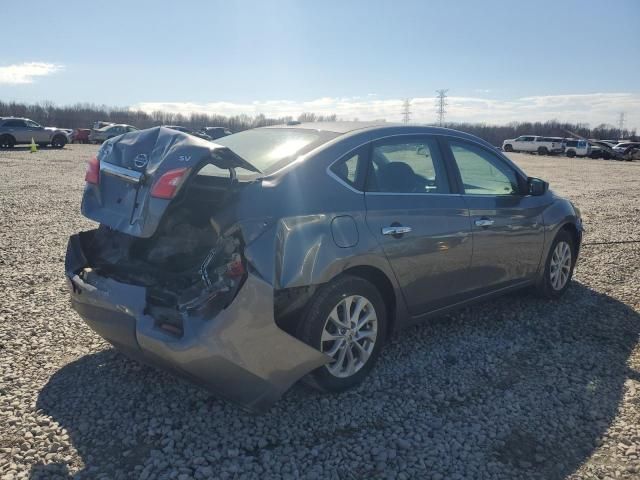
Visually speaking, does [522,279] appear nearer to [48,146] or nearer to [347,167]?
[347,167]

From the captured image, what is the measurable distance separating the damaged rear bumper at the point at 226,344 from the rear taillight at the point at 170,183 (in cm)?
57

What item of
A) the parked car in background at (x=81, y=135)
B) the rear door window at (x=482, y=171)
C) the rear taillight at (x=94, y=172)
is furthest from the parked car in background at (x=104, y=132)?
the rear taillight at (x=94, y=172)

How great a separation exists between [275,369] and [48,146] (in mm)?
36472

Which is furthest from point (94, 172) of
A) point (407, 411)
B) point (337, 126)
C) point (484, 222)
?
point (484, 222)

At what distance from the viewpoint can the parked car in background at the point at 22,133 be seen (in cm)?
2894

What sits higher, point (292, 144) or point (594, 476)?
point (292, 144)

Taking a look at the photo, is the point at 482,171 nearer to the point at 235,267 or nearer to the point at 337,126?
the point at 337,126

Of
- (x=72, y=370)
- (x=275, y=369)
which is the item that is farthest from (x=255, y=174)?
(x=72, y=370)

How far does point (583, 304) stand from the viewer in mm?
5480

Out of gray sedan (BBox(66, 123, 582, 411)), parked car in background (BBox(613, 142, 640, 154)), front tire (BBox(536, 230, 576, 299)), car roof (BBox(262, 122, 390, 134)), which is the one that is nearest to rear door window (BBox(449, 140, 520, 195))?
gray sedan (BBox(66, 123, 582, 411))

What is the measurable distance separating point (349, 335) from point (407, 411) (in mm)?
588

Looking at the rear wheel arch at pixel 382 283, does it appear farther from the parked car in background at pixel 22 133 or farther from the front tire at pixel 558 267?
the parked car in background at pixel 22 133

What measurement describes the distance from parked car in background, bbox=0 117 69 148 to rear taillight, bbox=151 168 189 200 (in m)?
30.7

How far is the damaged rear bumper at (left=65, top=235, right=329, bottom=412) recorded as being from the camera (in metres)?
2.84
